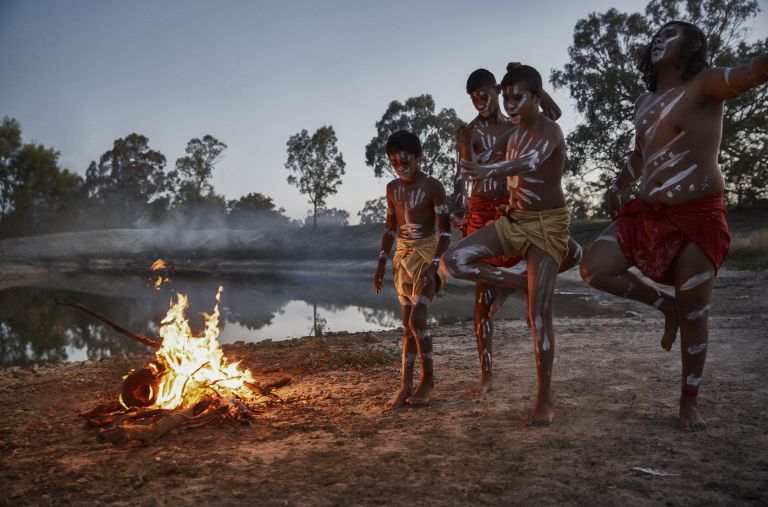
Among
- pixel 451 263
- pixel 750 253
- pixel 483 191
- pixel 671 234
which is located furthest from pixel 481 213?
pixel 750 253

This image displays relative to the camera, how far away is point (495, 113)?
16.6ft

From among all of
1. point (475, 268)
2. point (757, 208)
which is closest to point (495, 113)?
point (475, 268)

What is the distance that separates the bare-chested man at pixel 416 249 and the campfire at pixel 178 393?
1.38 metres

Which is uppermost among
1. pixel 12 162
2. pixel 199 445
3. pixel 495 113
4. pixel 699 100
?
pixel 12 162

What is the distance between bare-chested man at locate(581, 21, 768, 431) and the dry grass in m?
14.6

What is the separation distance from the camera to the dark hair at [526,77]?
412 cm

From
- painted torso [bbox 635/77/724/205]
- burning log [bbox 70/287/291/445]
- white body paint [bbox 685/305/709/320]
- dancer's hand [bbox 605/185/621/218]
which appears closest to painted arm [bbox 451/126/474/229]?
dancer's hand [bbox 605/185/621/218]

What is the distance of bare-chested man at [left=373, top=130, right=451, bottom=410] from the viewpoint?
4.75 m

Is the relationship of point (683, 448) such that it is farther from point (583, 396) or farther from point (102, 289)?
point (102, 289)

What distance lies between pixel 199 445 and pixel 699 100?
4148 mm

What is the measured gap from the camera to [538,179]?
4168mm

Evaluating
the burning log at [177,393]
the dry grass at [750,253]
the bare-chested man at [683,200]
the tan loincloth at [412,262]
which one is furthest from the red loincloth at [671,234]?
the dry grass at [750,253]

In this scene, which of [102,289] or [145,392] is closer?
[145,392]

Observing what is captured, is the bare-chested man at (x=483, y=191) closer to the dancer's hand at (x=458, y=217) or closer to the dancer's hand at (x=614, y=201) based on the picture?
the dancer's hand at (x=458, y=217)
